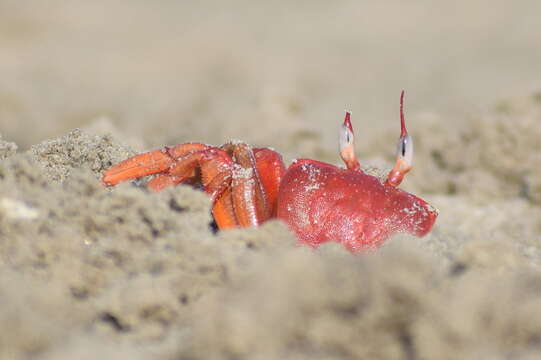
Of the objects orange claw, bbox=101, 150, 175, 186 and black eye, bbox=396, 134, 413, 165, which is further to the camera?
black eye, bbox=396, 134, 413, 165

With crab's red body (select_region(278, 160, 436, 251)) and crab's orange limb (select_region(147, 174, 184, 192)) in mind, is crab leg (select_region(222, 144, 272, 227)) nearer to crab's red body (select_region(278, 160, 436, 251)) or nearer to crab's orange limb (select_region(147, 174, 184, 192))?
crab's red body (select_region(278, 160, 436, 251))

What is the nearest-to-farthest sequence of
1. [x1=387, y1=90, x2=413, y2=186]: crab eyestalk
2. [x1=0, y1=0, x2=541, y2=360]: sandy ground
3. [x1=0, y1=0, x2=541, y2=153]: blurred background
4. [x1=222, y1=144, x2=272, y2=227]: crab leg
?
[x1=0, y1=0, x2=541, y2=360]: sandy ground, [x1=222, y1=144, x2=272, y2=227]: crab leg, [x1=387, y1=90, x2=413, y2=186]: crab eyestalk, [x1=0, y1=0, x2=541, y2=153]: blurred background

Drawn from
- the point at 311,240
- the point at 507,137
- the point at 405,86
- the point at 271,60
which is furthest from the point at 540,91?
the point at 271,60

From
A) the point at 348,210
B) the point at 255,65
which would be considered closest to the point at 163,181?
the point at 348,210

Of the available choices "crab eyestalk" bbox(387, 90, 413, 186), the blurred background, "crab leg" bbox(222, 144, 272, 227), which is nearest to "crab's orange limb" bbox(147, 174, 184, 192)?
"crab leg" bbox(222, 144, 272, 227)

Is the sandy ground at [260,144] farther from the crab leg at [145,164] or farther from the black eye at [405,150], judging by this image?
the black eye at [405,150]

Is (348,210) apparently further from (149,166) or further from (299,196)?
(149,166)
